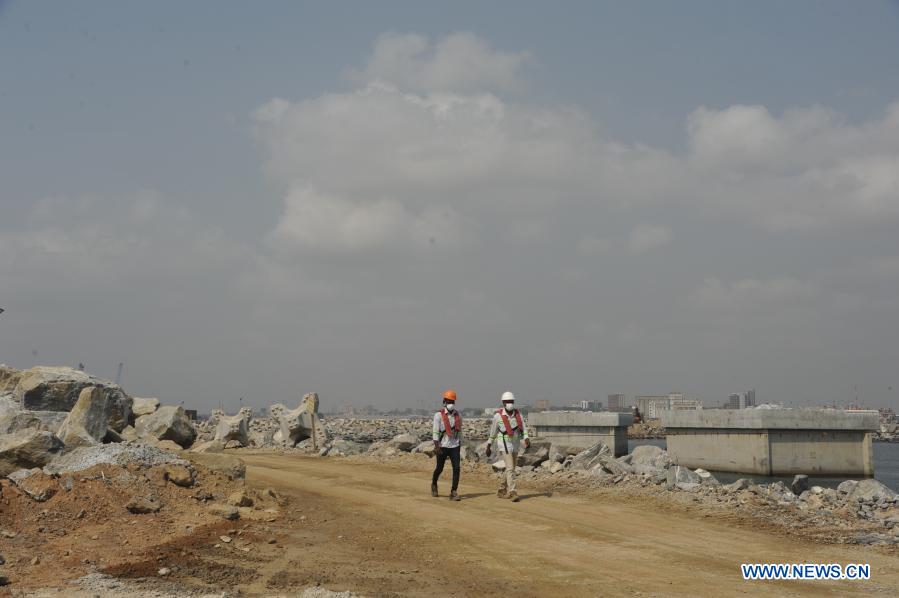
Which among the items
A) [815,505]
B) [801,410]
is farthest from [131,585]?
[801,410]

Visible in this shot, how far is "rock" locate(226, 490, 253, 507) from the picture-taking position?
491 inches

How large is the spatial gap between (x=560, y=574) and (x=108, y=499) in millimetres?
6878

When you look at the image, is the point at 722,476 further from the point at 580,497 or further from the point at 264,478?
the point at 264,478

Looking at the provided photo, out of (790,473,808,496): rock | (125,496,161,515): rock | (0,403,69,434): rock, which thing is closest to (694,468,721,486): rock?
(790,473,808,496): rock

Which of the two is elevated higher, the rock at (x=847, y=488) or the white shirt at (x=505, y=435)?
the white shirt at (x=505, y=435)

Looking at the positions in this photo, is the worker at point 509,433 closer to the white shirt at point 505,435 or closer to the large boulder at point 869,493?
the white shirt at point 505,435

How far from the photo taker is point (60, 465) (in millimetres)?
12617

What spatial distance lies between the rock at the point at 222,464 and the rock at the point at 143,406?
1339cm

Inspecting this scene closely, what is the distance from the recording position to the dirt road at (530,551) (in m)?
8.35

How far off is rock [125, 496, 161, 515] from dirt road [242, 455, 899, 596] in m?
2.02

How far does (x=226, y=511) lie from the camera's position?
1164 cm

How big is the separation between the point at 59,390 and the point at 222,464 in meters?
9.93

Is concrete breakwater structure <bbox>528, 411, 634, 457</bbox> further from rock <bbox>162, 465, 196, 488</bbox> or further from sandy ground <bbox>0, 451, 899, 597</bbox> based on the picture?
rock <bbox>162, 465, 196, 488</bbox>

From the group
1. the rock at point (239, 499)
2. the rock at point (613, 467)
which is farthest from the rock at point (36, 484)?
the rock at point (613, 467)
